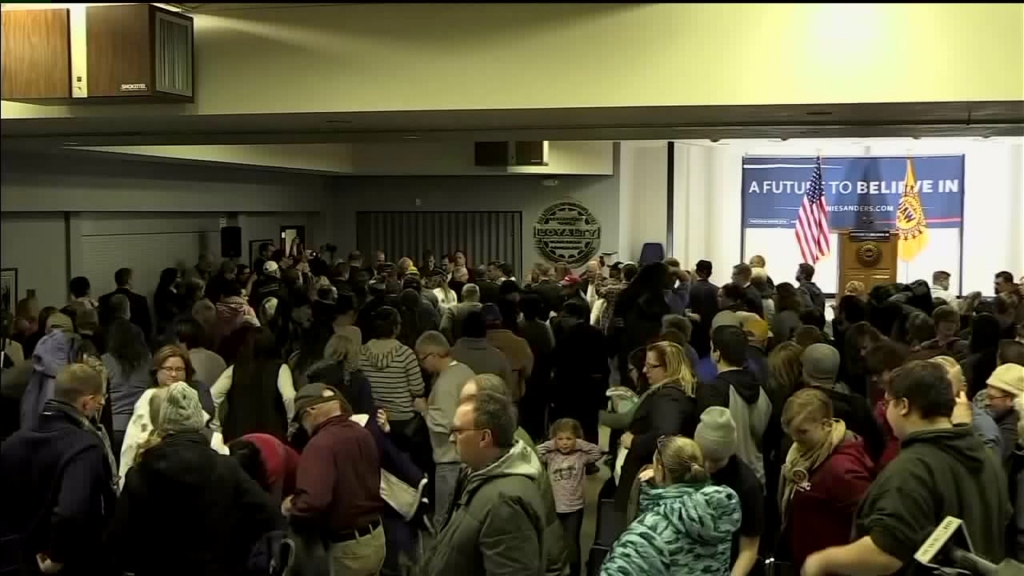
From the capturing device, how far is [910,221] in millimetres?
17891

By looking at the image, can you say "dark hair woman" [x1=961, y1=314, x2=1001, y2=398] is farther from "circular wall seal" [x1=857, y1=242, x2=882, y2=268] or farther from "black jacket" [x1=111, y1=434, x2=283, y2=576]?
"circular wall seal" [x1=857, y1=242, x2=882, y2=268]

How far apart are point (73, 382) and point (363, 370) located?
7.32 feet

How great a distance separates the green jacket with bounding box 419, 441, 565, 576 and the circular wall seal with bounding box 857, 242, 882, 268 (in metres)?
13.7

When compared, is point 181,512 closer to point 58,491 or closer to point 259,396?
point 58,491

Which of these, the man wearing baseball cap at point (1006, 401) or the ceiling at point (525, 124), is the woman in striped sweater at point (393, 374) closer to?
the ceiling at point (525, 124)

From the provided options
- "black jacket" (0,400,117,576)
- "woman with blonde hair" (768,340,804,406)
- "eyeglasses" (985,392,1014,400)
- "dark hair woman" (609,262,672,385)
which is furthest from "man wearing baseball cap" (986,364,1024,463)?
"black jacket" (0,400,117,576)

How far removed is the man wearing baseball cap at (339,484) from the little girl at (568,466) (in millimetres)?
1278

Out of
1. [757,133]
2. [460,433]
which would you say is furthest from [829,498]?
[757,133]

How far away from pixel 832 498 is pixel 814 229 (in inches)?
592

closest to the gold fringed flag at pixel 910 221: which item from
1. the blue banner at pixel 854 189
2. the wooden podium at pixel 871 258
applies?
the blue banner at pixel 854 189

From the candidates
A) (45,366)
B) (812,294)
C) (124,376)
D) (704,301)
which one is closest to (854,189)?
(812,294)

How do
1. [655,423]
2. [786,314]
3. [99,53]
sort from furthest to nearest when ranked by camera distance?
[786,314], [99,53], [655,423]

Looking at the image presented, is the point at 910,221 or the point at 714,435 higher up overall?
the point at 910,221

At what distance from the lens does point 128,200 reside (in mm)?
11891
